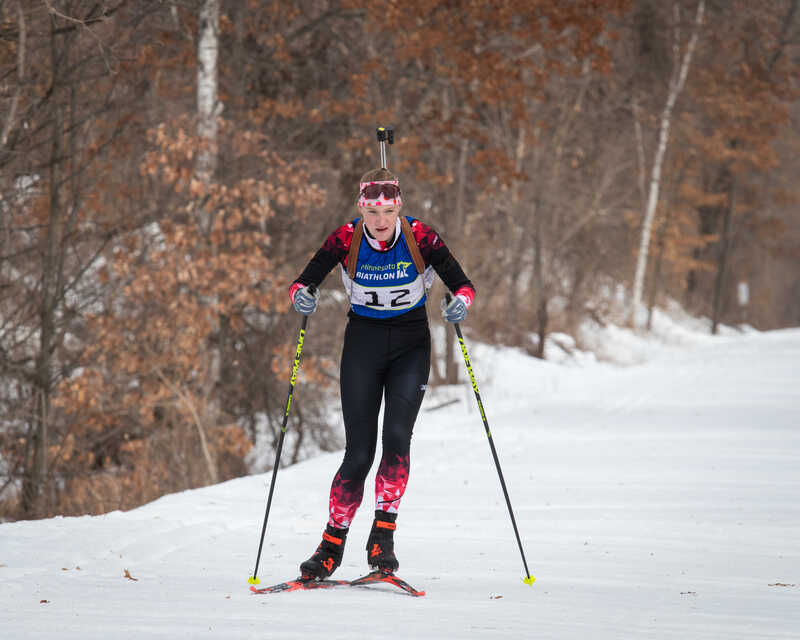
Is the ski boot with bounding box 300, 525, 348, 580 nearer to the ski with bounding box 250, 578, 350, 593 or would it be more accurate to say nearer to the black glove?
the ski with bounding box 250, 578, 350, 593

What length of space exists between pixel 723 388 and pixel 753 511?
9.50 meters

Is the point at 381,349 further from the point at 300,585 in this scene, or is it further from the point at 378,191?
the point at 300,585

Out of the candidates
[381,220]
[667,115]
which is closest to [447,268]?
[381,220]

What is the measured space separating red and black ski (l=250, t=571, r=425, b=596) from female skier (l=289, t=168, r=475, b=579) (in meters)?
0.05

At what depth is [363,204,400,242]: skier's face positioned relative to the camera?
198 inches

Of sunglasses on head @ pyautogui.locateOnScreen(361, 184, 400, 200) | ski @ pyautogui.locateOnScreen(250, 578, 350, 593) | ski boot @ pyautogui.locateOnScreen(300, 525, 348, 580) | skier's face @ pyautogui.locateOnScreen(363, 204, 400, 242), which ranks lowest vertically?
ski @ pyautogui.locateOnScreen(250, 578, 350, 593)

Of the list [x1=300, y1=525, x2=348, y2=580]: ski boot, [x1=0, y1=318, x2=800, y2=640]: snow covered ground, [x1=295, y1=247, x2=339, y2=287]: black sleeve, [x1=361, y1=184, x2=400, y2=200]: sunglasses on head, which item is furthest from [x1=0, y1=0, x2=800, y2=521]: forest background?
[x1=300, y1=525, x2=348, y2=580]: ski boot

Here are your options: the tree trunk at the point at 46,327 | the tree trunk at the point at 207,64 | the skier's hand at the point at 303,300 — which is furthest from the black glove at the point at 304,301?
the tree trunk at the point at 207,64

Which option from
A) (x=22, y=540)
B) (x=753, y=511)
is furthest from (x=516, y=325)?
(x=22, y=540)

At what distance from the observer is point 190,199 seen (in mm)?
11812

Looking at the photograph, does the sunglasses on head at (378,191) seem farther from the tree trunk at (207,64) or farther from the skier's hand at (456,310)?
the tree trunk at (207,64)

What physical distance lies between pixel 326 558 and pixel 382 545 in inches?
11.7

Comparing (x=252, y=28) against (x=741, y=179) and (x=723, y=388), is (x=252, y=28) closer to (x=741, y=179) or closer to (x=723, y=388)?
(x=723, y=388)

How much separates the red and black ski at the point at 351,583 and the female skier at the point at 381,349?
0.05 metres
